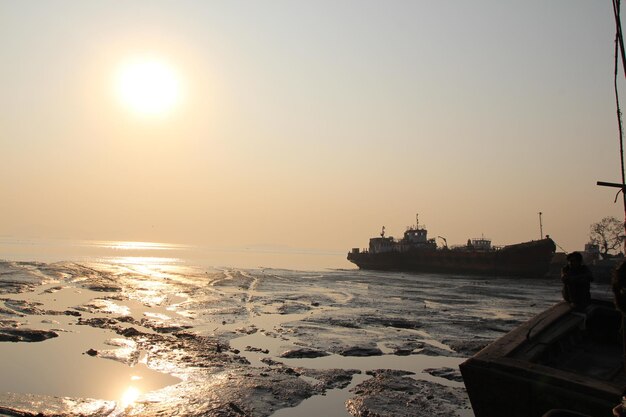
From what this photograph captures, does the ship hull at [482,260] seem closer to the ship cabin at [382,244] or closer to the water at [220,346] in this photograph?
the ship cabin at [382,244]

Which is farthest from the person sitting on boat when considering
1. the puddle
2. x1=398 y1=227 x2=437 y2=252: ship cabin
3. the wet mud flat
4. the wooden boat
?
x1=398 y1=227 x2=437 y2=252: ship cabin

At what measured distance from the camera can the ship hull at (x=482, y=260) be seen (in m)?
51.0

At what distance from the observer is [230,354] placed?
36.9ft

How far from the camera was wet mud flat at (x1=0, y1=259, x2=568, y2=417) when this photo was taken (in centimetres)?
782

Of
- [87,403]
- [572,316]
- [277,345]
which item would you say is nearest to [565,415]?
[572,316]

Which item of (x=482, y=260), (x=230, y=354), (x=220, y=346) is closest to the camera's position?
(x=230, y=354)

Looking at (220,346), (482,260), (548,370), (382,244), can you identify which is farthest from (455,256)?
(548,370)

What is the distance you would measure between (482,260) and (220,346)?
1896 inches

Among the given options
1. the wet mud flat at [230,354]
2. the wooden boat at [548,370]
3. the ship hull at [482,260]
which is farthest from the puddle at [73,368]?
the ship hull at [482,260]

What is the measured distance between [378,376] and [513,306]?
56.0 ft

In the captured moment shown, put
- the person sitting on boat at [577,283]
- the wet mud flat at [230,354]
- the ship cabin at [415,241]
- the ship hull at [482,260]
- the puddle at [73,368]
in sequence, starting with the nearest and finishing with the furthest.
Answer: the wet mud flat at [230,354], the person sitting on boat at [577,283], the puddle at [73,368], the ship hull at [482,260], the ship cabin at [415,241]

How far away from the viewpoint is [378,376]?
32.1 ft

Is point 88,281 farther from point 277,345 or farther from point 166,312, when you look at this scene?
point 277,345

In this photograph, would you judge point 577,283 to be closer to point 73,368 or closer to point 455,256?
point 73,368
